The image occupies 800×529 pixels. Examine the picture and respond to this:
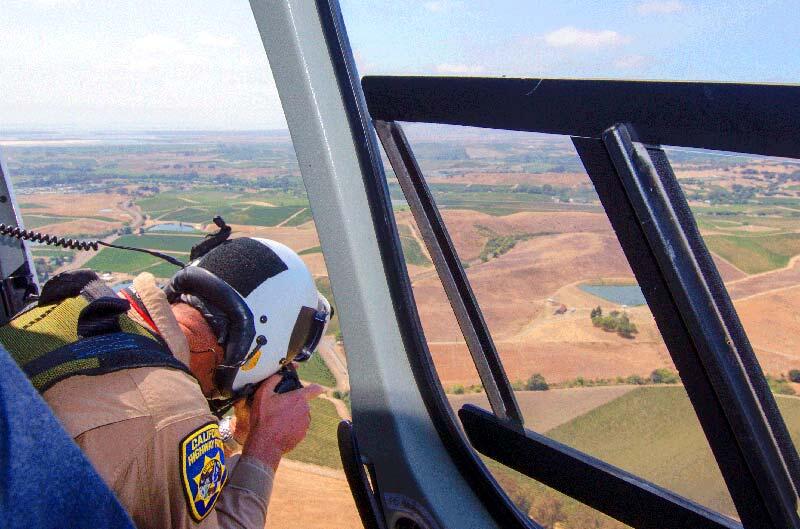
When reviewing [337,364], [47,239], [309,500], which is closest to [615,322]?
[337,364]

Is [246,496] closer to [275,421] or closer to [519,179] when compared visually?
[275,421]

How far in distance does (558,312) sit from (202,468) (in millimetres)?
913

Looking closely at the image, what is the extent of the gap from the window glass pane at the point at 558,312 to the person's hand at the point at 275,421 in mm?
708

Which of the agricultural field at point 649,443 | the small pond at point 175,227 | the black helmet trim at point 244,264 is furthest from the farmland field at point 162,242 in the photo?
the agricultural field at point 649,443

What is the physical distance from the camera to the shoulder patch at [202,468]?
4.73ft

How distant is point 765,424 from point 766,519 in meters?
Answer: 0.15

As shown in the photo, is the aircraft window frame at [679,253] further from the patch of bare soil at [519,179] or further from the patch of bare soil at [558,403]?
the patch of bare soil at [558,403]

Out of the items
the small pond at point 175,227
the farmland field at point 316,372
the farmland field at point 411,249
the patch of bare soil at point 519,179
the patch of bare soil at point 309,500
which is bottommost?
the patch of bare soil at point 309,500

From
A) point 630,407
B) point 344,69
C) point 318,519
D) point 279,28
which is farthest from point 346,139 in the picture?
Result: point 318,519

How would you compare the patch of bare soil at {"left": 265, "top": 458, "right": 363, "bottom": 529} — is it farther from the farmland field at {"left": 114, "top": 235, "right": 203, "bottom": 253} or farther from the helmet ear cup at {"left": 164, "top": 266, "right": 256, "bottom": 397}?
the farmland field at {"left": 114, "top": 235, "right": 203, "bottom": 253}

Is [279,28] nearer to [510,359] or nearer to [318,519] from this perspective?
[510,359]

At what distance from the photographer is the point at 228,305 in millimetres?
1916

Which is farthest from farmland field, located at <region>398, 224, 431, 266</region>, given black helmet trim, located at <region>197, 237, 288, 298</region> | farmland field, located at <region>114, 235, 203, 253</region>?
farmland field, located at <region>114, 235, 203, 253</region>

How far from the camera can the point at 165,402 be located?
57.0 inches
